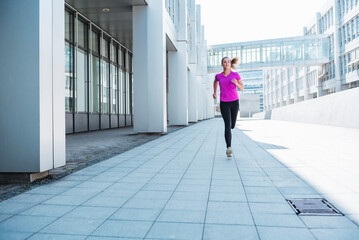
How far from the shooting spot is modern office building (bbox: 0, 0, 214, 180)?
4.01 metres

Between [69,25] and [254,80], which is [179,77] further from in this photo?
[254,80]

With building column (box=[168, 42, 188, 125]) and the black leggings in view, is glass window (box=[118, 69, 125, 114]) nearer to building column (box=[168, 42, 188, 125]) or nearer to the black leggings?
building column (box=[168, 42, 188, 125])

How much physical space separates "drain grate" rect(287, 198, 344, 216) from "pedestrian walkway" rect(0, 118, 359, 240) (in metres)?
0.10

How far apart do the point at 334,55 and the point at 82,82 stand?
1455 inches

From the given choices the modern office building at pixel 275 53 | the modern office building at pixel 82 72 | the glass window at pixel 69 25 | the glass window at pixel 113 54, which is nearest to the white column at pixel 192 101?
the modern office building at pixel 82 72

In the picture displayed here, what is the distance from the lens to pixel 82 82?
15.7m

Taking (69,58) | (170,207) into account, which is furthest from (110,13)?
(170,207)

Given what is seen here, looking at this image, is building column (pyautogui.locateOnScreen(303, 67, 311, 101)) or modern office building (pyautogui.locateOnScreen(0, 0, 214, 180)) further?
building column (pyautogui.locateOnScreen(303, 67, 311, 101))

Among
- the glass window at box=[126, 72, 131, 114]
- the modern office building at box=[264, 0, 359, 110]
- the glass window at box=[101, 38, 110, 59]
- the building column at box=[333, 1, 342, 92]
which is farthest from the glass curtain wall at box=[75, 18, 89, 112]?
the building column at box=[333, 1, 342, 92]

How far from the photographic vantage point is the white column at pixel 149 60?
39.5ft

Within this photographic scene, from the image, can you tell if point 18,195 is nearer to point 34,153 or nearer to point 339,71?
point 34,153

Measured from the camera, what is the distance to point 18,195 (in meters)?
3.50

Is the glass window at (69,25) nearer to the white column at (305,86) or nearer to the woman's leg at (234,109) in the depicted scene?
the woman's leg at (234,109)

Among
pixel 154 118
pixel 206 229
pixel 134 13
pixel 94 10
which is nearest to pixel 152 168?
pixel 206 229
